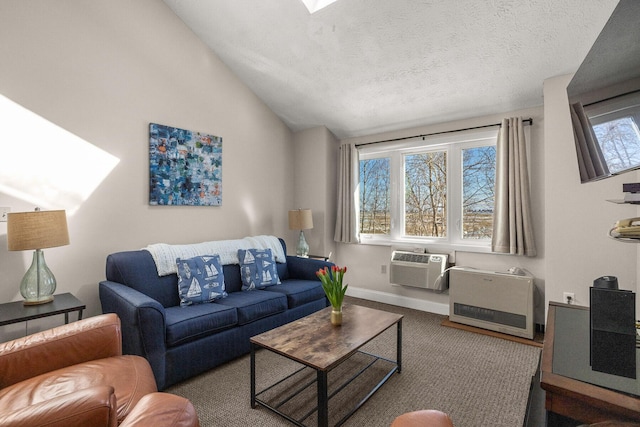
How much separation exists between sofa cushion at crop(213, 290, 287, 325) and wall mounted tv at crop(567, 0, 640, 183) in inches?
92.7

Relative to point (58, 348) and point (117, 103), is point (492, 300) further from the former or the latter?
point (117, 103)

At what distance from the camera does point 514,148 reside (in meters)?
3.16

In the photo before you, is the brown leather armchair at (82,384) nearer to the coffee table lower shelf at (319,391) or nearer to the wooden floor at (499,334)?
the coffee table lower shelf at (319,391)

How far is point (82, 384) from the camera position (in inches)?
53.6

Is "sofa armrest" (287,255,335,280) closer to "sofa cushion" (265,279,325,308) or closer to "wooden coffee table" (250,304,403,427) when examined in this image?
"sofa cushion" (265,279,325,308)

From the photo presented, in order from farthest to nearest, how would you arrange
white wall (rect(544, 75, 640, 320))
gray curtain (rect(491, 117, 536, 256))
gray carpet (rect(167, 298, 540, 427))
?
gray curtain (rect(491, 117, 536, 256)), white wall (rect(544, 75, 640, 320)), gray carpet (rect(167, 298, 540, 427))

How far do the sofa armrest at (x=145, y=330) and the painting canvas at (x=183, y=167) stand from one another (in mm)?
1286

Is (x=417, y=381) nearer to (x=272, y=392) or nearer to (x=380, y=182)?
(x=272, y=392)

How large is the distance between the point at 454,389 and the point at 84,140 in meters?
3.44

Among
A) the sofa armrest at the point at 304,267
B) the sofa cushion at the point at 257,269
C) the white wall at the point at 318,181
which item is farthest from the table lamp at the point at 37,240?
the white wall at the point at 318,181

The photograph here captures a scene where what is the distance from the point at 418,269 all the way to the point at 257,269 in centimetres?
187

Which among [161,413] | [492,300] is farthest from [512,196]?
[161,413]

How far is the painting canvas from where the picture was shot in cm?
305

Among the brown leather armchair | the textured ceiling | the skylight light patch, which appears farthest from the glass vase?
the skylight light patch
